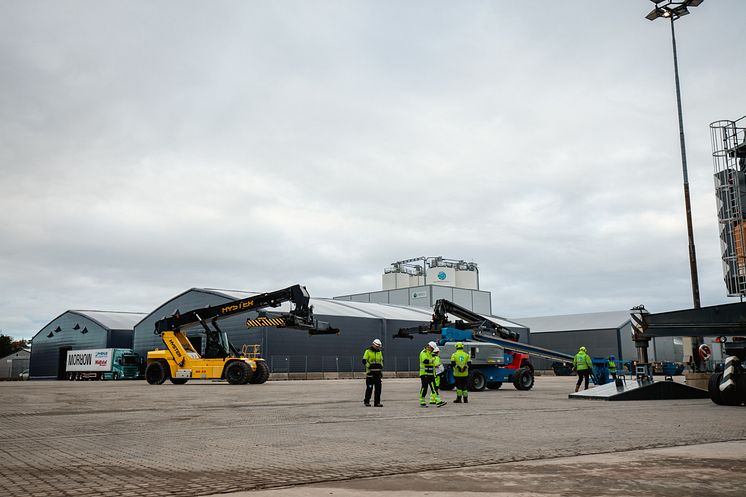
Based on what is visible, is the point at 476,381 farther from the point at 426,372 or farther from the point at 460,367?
the point at 426,372

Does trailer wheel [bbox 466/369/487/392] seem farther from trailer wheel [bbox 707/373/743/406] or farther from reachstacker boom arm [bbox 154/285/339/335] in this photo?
trailer wheel [bbox 707/373/743/406]

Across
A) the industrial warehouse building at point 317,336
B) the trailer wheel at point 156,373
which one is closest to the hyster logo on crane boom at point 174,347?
the trailer wheel at point 156,373

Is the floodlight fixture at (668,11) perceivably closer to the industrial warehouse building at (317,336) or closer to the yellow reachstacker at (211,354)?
the yellow reachstacker at (211,354)

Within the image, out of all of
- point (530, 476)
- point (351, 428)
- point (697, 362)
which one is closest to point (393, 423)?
point (351, 428)

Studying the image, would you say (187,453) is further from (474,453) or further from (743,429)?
(743,429)

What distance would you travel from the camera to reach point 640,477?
6.88m

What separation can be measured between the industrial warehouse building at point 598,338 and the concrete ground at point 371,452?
5615 cm

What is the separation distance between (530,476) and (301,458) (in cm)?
291

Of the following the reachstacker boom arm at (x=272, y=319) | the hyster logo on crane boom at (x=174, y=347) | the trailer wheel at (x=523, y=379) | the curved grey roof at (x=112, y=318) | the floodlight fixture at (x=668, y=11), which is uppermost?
the floodlight fixture at (x=668, y=11)


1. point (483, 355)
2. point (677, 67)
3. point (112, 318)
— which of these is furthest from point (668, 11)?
point (112, 318)

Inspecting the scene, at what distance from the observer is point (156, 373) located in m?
34.8

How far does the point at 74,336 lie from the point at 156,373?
40.8 meters

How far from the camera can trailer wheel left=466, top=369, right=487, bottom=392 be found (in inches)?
1059

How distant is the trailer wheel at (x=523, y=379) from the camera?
2820cm
